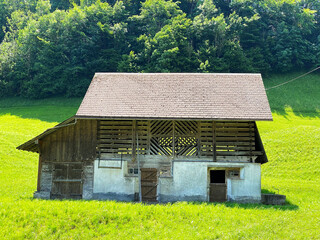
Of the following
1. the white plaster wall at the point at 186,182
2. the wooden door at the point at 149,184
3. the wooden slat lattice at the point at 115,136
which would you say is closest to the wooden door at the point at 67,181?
the wooden slat lattice at the point at 115,136

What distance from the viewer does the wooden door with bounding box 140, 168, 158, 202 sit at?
67.4 ft

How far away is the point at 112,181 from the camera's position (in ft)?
67.1

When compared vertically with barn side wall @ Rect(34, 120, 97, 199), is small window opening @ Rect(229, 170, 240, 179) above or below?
below

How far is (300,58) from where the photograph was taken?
74.4m

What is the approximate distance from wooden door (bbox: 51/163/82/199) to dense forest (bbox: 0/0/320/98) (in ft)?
143

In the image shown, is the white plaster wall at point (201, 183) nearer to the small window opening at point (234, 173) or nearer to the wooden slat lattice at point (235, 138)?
the small window opening at point (234, 173)

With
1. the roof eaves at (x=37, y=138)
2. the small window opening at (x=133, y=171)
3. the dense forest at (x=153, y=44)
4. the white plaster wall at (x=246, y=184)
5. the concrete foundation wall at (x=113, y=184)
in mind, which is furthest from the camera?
the dense forest at (x=153, y=44)

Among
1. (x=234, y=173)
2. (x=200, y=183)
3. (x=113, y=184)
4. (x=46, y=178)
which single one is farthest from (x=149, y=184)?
(x=46, y=178)

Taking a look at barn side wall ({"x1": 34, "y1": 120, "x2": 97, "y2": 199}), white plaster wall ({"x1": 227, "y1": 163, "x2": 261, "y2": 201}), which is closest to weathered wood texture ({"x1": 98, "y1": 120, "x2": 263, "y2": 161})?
barn side wall ({"x1": 34, "y1": 120, "x2": 97, "y2": 199})

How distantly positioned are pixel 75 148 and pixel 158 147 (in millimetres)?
4610

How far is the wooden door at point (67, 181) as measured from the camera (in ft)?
69.1

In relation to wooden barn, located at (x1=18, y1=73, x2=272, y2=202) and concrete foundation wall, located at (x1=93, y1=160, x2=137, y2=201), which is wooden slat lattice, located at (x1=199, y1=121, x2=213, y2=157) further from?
concrete foundation wall, located at (x1=93, y1=160, x2=137, y2=201)

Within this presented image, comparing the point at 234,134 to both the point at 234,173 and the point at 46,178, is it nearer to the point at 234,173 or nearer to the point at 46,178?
the point at 234,173

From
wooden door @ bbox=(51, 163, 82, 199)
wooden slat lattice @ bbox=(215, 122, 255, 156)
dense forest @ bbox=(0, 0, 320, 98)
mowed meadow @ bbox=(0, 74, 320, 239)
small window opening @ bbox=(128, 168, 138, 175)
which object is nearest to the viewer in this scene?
mowed meadow @ bbox=(0, 74, 320, 239)
